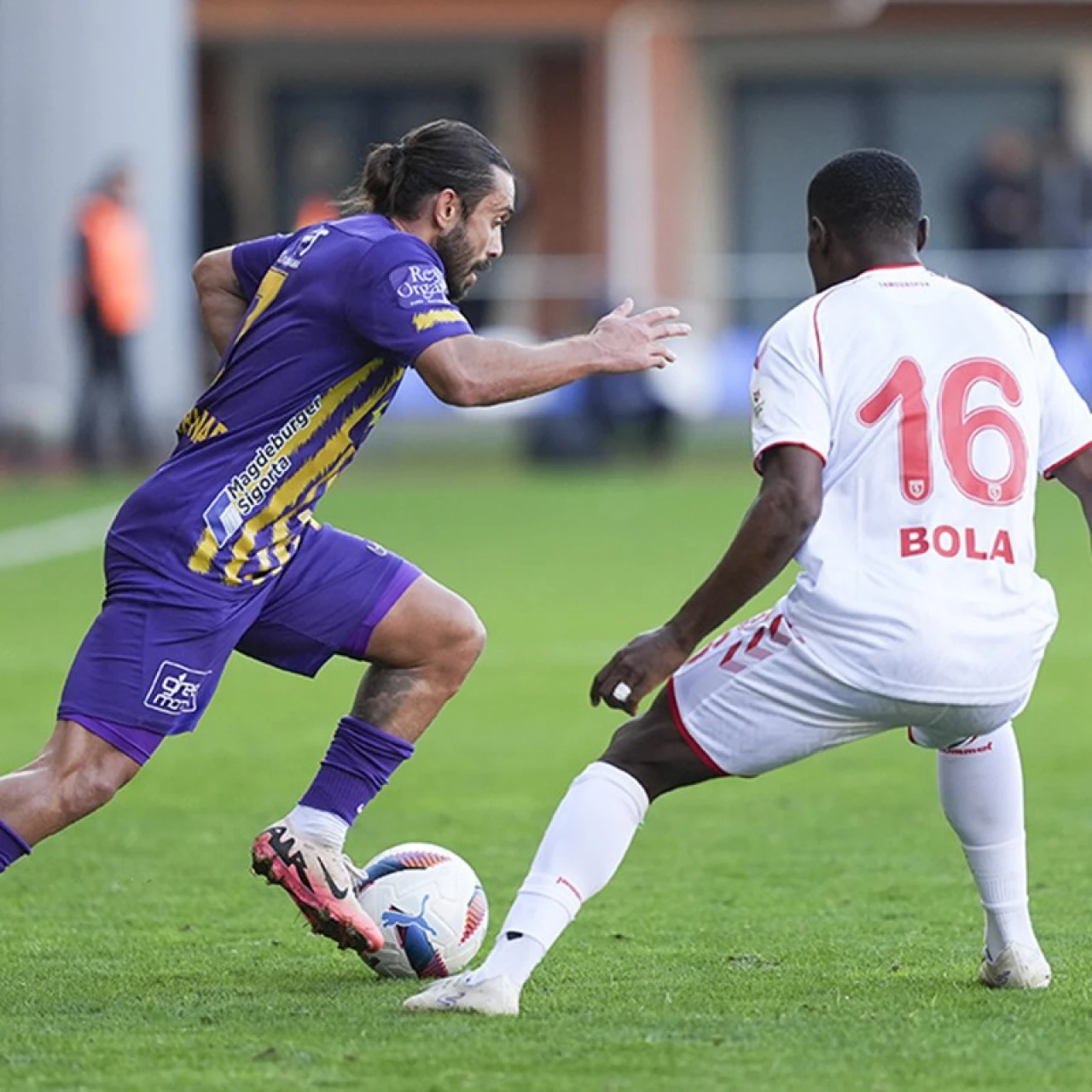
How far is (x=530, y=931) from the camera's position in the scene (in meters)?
5.17

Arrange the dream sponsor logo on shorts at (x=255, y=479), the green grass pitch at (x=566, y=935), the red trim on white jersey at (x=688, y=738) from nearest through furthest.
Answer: the green grass pitch at (x=566, y=935)
the red trim on white jersey at (x=688, y=738)
the dream sponsor logo on shorts at (x=255, y=479)

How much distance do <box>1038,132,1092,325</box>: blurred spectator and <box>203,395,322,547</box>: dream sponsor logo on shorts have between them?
2081 cm

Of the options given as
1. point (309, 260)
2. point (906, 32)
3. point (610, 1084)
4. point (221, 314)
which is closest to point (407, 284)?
point (309, 260)

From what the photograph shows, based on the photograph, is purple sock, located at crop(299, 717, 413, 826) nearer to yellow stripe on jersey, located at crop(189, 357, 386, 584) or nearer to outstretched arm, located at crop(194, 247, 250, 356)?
yellow stripe on jersey, located at crop(189, 357, 386, 584)

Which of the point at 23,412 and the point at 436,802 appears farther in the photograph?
the point at 23,412

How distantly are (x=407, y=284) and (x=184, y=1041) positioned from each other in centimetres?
163

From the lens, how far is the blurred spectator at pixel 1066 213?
25.9 metres

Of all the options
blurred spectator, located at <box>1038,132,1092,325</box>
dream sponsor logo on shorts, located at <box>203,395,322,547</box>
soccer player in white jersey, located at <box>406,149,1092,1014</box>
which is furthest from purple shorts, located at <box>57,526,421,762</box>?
blurred spectator, located at <box>1038,132,1092,325</box>

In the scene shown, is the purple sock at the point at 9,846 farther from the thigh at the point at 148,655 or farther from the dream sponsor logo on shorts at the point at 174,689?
the dream sponsor logo on shorts at the point at 174,689

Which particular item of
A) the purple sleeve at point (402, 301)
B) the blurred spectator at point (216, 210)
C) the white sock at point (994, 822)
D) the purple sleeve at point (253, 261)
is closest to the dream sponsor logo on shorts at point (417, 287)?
the purple sleeve at point (402, 301)

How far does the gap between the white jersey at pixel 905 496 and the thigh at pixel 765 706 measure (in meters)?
0.05

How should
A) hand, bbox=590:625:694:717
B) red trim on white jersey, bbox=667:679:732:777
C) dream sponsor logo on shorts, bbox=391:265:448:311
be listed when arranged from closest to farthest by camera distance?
hand, bbox=590:625:694:717 → red trim on white jersey, bbox=667:679:732:777 → dream sponsor logo on shorts, bbox=391:265:448:311

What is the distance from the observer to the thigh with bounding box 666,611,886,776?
516cm

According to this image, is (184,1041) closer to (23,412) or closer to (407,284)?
(407,284)
